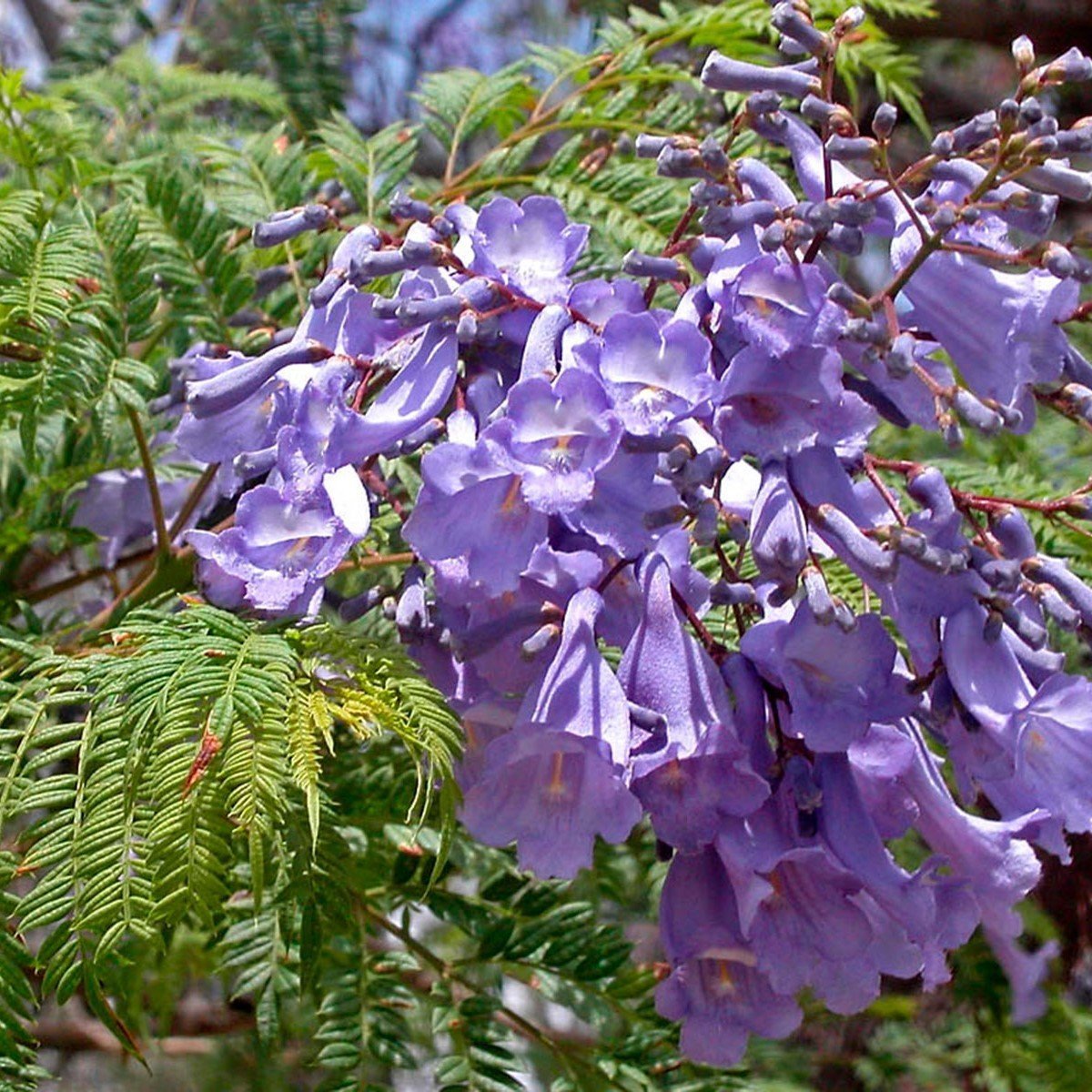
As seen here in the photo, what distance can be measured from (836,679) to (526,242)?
1.19 feet

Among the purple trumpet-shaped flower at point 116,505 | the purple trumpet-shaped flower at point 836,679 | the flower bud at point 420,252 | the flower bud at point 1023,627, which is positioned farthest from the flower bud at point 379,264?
the purple trumpet-shaped flower at point 116,505

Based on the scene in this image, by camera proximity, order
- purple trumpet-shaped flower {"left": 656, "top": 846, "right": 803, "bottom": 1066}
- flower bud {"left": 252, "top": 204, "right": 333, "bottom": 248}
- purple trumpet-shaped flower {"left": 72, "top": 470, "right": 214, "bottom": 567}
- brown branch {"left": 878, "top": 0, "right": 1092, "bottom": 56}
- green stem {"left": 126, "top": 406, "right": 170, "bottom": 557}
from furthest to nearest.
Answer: brown branch {"left": 878, "top": 0, "right": 1092, "bottom": 56} < purple trumpet-shaped flower {"left": 72, "top": 470, "right": 214, "bottom": 567} < green stem {"left": 126, "top": 406, "right": 170, "bottom": 557} < flower bud {"left": 252, "top": 204, "right": 333, "bottom": 248} < purple trumpet-shaped flower {"left": 656, "top": 846, "right": 803, "bottom": 1066}

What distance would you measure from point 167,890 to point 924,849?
1.62 meters

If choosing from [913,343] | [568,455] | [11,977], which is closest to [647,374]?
[568,455]

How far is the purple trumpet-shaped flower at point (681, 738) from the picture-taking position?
0.91 metres

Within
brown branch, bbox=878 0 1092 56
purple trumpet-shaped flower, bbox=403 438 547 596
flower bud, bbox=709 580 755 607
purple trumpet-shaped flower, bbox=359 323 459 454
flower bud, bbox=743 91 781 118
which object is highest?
flower bud, bbox=743 91 781 118

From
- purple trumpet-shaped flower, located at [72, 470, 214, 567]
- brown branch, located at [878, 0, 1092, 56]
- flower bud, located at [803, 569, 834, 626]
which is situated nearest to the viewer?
flower bud, located at [803, 569, 834, 626]

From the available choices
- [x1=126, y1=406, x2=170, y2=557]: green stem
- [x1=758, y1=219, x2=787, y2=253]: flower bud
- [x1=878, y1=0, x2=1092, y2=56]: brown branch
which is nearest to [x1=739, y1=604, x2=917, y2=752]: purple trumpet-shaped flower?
[x1=758, y1=219, x2=787, y2=253]: flower bud

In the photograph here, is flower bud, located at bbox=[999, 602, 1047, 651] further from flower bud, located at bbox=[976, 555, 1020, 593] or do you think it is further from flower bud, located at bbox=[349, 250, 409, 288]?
flower bud, located at bbox=[349, 250, 409, 288]

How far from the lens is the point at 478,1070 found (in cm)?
129

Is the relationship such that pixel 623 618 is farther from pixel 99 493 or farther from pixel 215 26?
pixel 215 26

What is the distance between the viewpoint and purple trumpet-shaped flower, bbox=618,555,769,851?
2.99ft

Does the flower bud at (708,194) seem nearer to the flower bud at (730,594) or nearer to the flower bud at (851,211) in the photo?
the flower bud at (851,211)

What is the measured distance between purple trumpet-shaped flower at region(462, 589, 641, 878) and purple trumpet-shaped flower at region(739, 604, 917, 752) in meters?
0.11
